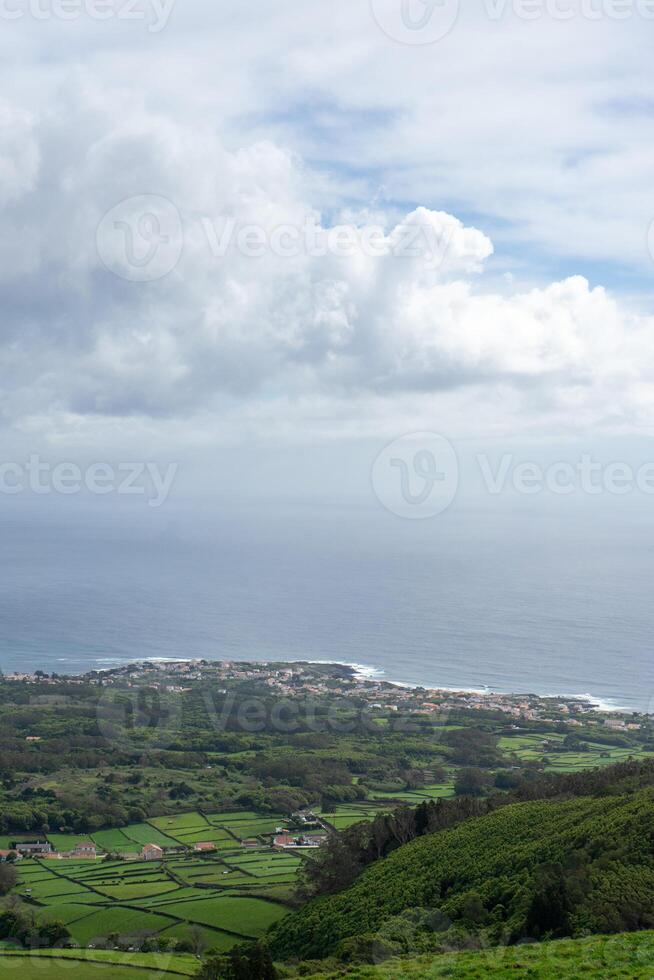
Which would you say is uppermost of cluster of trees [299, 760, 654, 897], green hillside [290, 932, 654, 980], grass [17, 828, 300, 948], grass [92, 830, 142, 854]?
green hillside [290, 932, 654, 980]

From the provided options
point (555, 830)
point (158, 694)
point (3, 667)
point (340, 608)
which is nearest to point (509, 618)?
point (340, 608)

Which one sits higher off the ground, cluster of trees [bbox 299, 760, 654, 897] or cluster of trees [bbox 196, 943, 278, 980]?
cluster of trees [bbox 196, 943, 278, 980]

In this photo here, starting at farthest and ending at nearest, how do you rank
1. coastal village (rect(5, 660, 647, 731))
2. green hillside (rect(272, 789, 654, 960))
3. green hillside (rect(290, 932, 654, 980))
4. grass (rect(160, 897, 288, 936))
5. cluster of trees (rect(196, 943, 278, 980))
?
coastal village (rect(5, 660, 647, 731)) < grass (rect(160, 897, 288, 936)) < green hillside (rect(272, 789, 654, 960)) < cluster of trees (rect(196, 943, 278, 980)) < green hillside (rect(290, 932, 654, 980))

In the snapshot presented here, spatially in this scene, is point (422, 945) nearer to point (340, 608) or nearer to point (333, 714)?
point (333, 714)

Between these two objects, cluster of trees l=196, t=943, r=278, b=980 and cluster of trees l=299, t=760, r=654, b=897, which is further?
cluster of trees l=299, t=760, r=654, b=897

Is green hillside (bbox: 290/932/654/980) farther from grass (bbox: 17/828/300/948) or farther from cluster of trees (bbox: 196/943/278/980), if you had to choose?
grass (bbox: 17/828/300/948)

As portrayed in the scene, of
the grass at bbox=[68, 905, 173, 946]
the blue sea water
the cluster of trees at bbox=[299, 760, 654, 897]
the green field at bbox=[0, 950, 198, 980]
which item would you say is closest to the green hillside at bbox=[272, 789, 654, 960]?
the cluster of trees at bbox=[299, 760, 654, 897]

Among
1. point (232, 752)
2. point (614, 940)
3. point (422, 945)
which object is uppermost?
point (614, 940)
